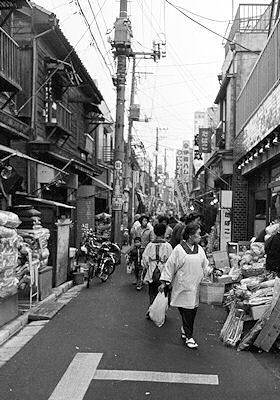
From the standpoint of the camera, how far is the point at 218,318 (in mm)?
9578

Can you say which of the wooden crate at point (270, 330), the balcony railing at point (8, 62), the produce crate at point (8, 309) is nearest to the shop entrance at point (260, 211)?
the balcony railing at point (8, 62)

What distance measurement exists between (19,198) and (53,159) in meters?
4.31

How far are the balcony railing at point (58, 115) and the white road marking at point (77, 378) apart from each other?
1131 centimetres

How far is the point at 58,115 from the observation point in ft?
59.9

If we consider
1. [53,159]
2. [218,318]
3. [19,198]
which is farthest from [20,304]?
[53,159]

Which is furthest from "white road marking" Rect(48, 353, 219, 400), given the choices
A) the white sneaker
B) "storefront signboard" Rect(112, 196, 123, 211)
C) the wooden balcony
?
"storefront signboard" Rect(112, 196, 123, 211)

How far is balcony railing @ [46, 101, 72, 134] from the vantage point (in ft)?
55.8

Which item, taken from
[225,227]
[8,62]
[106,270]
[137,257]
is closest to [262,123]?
[137,257]

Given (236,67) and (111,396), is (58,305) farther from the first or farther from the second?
(236,67)

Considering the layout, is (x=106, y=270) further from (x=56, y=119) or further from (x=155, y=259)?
(x=56, y=119)

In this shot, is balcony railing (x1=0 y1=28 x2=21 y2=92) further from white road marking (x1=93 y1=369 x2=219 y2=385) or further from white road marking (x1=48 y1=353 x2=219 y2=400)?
white road marking (x1=93 y1=369 x2=219 y2=385)

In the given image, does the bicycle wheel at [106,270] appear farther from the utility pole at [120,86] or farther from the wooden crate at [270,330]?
the wooden crate at [270,330]

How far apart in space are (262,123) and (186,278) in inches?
304

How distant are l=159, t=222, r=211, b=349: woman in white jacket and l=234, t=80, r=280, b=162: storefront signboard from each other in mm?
4923
